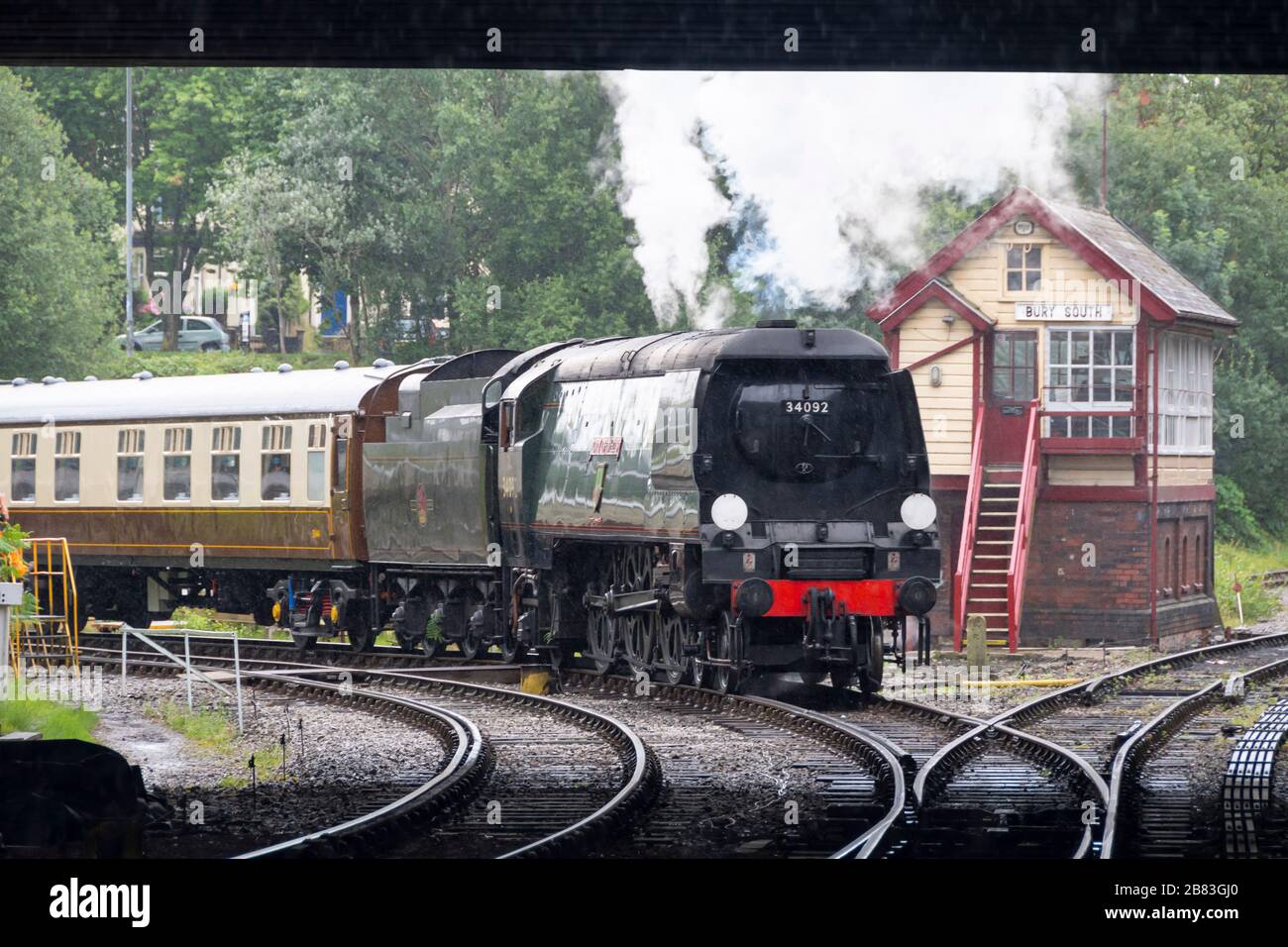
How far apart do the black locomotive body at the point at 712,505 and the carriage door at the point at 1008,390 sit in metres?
7.02

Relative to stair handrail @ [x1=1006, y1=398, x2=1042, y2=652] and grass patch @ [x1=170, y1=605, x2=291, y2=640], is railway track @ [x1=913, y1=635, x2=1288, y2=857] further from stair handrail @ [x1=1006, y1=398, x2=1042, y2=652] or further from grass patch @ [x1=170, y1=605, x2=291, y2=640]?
grass patch @ [x1=170, y1=605, x2=291, y2=640]

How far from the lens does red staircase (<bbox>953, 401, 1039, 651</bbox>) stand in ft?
75.5

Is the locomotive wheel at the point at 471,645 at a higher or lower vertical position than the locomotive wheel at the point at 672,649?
lower

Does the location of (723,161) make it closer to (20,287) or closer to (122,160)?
(20,287)

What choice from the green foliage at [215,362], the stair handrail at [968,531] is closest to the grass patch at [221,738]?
the stair handrail at [968,531]

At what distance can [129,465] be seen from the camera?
80.9ft

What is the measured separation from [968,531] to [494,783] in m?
11.6

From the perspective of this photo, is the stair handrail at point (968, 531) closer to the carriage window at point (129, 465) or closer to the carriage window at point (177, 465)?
the carriage window at point (177, 465)

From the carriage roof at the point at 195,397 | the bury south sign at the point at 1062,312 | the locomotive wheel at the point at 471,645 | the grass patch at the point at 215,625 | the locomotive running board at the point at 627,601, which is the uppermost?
the bury south sign at the point at 1062,312

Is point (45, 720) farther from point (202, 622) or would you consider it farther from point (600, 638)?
point (202, 622)

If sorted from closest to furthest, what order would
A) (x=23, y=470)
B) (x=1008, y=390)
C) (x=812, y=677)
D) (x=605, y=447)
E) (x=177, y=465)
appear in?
(x=812, y=677) → (x=605, y=447) → (x=177, y=465) → (x=1008, y=390) → (x=23, y=470)

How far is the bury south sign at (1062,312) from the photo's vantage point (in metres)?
24.7

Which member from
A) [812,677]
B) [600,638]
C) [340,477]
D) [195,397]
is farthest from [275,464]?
[812,677]

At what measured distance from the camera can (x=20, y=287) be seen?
29.0 meters
